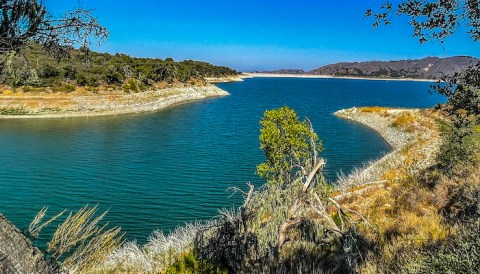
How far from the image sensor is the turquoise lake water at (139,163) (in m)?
21.7

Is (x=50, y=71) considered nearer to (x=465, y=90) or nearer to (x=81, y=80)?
(x=81, y=80)

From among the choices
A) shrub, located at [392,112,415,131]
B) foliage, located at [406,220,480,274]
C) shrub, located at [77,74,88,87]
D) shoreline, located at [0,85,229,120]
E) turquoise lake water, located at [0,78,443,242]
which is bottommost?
turquoise lake water, located at [0,78,443,242]

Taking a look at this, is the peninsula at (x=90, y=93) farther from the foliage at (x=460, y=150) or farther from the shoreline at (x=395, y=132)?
the foliage at (x=460, y=150)

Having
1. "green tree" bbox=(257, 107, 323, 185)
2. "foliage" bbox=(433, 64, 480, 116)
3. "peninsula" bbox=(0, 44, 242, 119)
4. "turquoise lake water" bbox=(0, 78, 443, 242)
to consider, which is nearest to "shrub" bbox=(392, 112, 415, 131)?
"turquoise lake water" bbox=(0, 78, 443, 242)

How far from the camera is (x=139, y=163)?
31.8 meters

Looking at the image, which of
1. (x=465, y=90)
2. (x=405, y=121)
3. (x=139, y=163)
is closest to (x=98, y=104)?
(x=139, y=163)

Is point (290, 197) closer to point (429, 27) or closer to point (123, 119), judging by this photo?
point (429, 27)

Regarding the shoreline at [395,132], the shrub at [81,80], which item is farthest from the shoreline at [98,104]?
the shoreline at [395,132]

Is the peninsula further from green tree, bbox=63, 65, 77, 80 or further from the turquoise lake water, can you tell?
the turquoise lake water

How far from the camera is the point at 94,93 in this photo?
223 feet

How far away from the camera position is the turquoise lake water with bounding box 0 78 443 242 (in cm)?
2172

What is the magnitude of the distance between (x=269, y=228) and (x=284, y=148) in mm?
7145

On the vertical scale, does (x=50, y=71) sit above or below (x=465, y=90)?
above

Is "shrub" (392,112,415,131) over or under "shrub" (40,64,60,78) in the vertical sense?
under
